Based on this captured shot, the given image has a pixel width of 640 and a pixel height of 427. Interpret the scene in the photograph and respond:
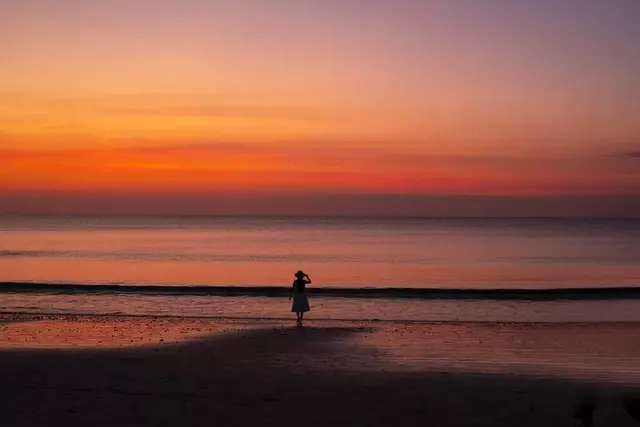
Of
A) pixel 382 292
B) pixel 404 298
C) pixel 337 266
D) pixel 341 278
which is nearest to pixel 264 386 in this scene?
pixel 404 298

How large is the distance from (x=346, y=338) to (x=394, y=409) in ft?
26.1

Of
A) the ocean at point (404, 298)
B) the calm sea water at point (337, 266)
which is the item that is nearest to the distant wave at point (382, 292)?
the ocean at point (404, 298)

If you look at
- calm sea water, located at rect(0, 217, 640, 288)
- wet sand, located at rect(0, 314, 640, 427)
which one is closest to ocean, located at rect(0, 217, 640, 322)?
calm sea water, located at rect(0, 217, 640, 288)

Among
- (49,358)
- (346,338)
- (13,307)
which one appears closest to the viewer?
(49,358)

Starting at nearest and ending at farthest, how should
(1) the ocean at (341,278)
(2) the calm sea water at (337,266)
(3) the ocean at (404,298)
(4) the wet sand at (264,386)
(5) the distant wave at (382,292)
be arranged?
(4) the wet sand at (264,386), (3) the ocean at (404,298), (1) the ocean at (341,278), (5) the distant wave at (382,292), (2) the calm sea water at (337,266)

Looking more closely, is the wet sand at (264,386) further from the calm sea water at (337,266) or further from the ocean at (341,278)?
the calm sea water at (337,266)

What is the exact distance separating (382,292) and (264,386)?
23.2 m

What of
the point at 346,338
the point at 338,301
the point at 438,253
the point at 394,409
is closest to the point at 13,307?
the point at 338,301

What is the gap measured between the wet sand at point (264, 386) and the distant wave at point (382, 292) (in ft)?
48.2

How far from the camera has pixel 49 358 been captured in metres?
15.5

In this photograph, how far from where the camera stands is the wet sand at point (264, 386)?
1061 centimetres

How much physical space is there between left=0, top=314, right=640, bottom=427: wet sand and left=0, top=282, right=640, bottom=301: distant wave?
14.7 metres

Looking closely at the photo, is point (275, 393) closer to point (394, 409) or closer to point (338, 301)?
point (394, 409)

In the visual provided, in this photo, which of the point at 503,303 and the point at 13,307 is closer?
the point at 13,307
